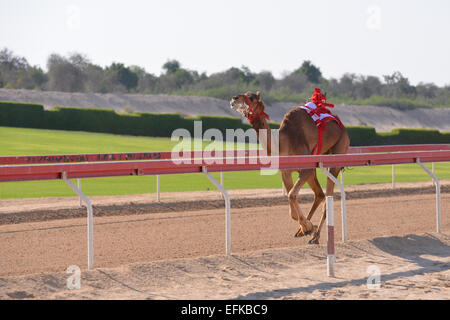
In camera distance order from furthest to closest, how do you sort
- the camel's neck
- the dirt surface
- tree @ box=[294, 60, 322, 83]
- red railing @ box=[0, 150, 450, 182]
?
tree @ box=[294, 60, 322, 83] < the camel's neck < red railing @ box=[0, 150, 450, 182] < the dirt surface

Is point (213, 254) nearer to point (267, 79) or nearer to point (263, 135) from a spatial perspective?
point (263, 135)

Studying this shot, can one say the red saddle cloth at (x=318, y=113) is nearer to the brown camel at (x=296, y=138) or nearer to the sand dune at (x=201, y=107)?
the brown camel at (x=296, y=138)

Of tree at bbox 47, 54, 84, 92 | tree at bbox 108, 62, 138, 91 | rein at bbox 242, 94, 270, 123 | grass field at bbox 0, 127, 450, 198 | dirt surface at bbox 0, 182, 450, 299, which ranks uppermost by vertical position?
tree at bbox 108, 62, 138, 91

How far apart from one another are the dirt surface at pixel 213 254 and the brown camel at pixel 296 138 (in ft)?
1.31

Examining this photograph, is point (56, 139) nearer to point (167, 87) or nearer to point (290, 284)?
point (290, 284)

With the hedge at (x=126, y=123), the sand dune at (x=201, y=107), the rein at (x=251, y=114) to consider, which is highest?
the sand dune at (x=201, y=107)

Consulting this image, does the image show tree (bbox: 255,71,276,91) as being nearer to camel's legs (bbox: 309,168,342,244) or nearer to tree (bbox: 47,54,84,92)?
tree (bbox: 47,54,84,92)

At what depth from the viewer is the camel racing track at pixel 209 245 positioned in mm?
6249

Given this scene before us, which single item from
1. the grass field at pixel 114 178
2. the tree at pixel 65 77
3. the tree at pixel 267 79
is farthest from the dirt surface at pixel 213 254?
the tree at pixel 267 79

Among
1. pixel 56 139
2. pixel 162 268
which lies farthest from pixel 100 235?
pixel 56 139

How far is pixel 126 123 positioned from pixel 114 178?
1591 cm

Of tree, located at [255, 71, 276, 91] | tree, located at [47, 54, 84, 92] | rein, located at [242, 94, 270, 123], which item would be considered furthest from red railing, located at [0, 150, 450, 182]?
tree, located at [255, 71, 276, 91]

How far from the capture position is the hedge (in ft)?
107

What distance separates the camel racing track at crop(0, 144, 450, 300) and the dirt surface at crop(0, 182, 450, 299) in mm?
16
